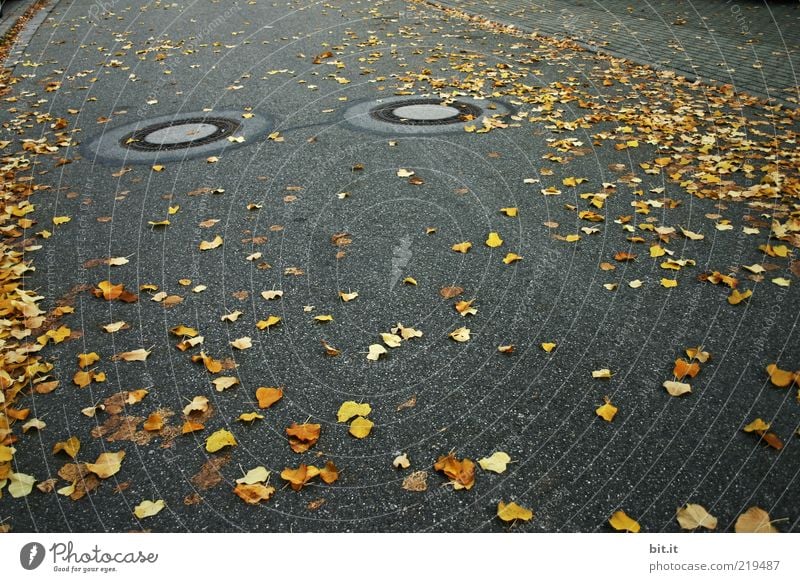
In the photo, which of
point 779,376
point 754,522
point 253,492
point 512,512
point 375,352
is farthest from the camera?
point 375,352

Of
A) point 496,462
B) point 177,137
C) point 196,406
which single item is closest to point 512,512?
point 496,462

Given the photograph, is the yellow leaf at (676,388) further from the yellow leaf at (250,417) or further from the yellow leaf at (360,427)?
the yellow leaf at (250,417)

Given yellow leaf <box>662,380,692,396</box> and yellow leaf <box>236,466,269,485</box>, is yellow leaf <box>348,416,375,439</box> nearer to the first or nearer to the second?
yellow leaf <box>236,466,269,485</box>

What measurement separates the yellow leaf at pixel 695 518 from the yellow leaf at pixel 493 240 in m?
2.37

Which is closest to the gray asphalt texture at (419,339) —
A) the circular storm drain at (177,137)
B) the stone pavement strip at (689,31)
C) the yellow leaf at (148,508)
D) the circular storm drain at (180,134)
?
the yellow leaf at (148,508)

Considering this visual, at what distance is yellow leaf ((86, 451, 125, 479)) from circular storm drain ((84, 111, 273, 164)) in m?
Answer: 4.15

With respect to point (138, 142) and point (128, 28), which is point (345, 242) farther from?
point (128, 28)

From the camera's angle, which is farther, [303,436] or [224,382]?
[224,382]

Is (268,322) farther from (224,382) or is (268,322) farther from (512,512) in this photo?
(512,512)

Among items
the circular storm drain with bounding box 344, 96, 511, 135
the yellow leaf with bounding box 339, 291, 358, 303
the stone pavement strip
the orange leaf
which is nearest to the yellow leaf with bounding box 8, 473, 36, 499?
the yellow leaf with bounding box 339, 291, 358, 303

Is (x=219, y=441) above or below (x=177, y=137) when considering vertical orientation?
below

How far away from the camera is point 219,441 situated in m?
2.95

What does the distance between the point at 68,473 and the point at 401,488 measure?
1448 millimetres

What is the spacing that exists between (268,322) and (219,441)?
985 millimetres
